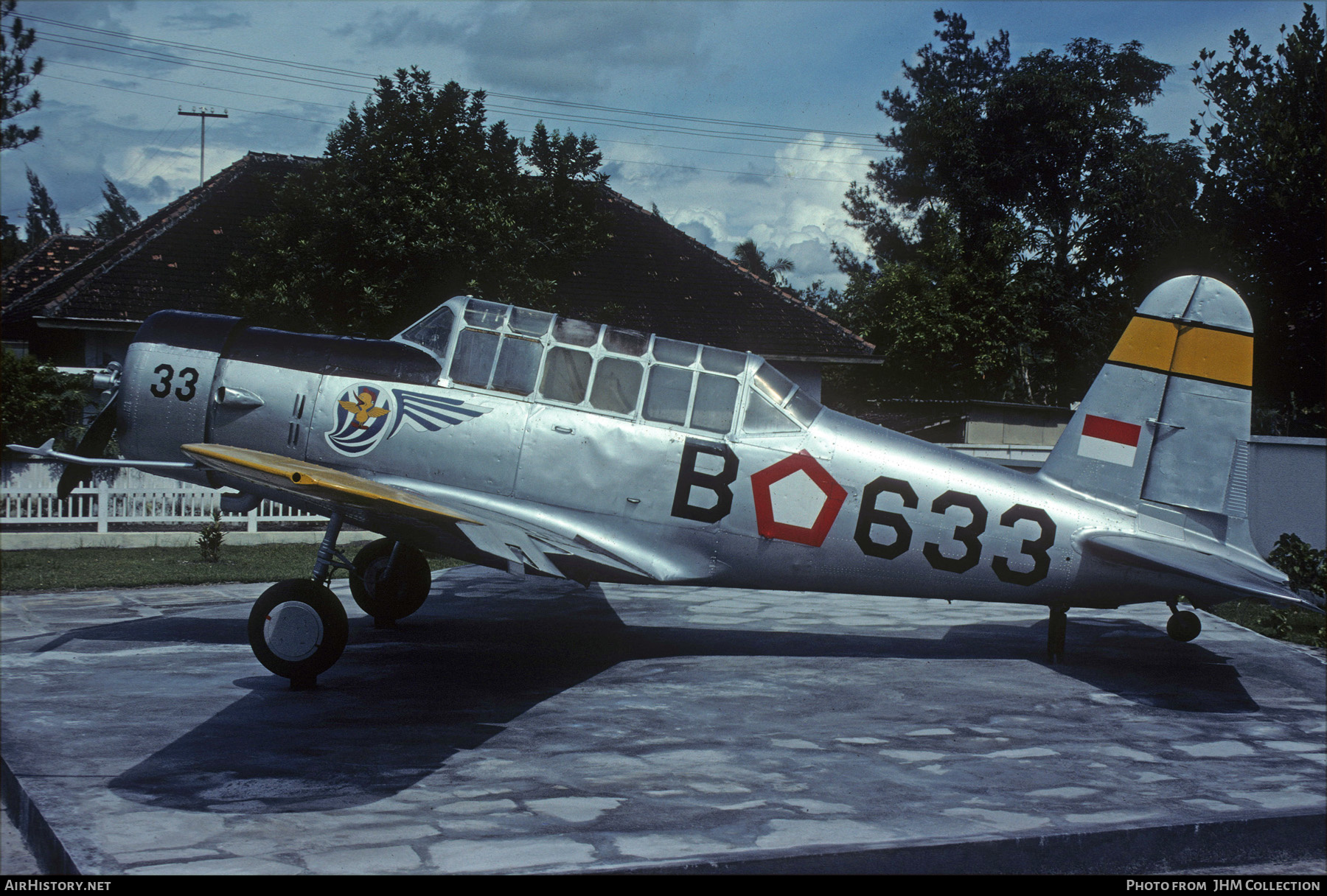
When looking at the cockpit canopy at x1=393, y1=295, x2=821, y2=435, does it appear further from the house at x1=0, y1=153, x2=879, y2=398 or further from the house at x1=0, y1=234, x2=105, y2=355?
the house at x1=0, y1=234, x2=105, y2=355

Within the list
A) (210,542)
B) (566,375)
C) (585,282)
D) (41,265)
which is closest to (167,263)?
(41,265)

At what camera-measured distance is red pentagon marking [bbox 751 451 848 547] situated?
799cm

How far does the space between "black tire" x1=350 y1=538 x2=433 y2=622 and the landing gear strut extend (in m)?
2.05

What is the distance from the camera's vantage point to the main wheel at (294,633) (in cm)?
709

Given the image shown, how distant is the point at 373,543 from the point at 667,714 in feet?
14.0

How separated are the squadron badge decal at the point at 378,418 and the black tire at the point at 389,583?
168 cm

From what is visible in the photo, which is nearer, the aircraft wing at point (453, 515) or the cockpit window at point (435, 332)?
the aircraft wing at point (453, 515)

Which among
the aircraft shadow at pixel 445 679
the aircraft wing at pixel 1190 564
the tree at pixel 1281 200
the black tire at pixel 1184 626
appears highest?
the tree at pixel 1281 200

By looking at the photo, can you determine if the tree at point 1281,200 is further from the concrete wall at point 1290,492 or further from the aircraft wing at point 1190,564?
the aircraft wing at point 1190,564

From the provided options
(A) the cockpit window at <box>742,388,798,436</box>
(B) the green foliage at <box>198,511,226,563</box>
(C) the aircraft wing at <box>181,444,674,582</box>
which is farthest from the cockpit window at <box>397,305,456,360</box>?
(B) the green foliage at <box>198,511,226,563</box>

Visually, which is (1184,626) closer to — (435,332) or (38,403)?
(435,332)

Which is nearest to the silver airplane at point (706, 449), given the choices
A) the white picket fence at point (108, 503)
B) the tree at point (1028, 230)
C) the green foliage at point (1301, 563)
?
the green foliage at point (1301, 563)
